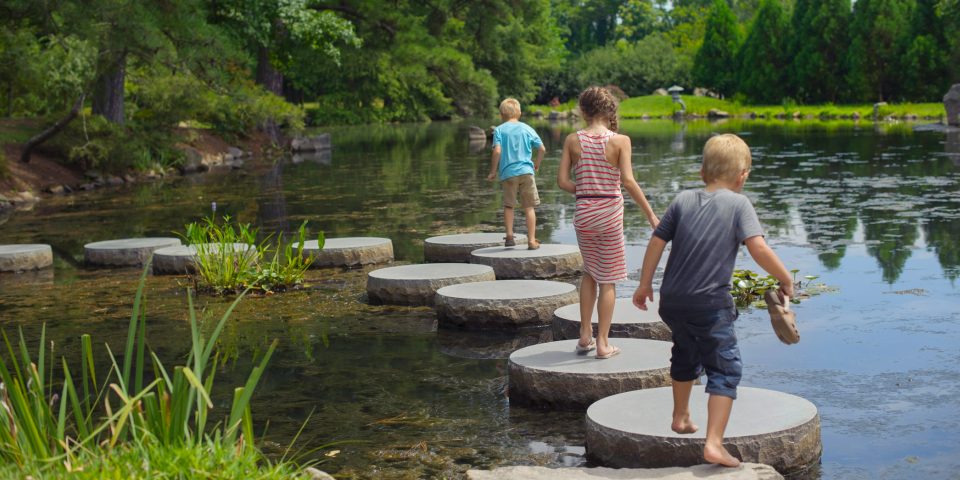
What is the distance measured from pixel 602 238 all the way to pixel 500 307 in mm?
1777

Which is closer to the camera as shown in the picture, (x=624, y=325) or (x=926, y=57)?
(x=624, y=325)

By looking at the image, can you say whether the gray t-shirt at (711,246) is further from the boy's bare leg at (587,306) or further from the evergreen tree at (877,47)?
the evergreen tree at (877,47)

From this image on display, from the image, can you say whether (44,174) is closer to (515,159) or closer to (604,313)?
(515,159)

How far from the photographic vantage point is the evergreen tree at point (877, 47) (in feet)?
157

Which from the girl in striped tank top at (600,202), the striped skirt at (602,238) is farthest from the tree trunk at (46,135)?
the striped skirt at (602,238)

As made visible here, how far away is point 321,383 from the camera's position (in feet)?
22.0

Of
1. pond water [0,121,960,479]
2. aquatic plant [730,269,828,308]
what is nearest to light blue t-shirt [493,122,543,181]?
pond water [0,121,960,479]

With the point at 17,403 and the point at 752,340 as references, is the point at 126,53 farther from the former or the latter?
the point at 17,403

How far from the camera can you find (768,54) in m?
54.7

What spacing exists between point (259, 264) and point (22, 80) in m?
12.6

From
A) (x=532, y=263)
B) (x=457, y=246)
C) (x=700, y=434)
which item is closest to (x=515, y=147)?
(x=532, y=263)

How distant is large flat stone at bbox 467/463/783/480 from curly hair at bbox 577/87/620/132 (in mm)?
2499

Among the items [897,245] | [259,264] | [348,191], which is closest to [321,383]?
[259,264]

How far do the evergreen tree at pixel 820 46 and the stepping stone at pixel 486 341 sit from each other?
4560cm
